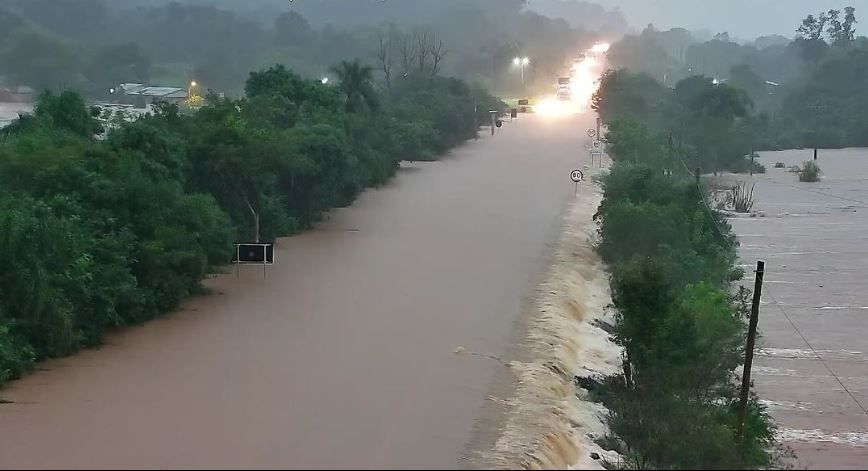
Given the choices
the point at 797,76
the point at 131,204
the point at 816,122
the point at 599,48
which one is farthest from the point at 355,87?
the point at 599,48

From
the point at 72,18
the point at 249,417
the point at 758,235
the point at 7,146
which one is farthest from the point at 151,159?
the point at 72,18

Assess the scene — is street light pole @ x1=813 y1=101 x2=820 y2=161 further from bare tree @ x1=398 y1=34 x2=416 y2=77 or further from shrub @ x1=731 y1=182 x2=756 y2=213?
bare tree @ x1=398 y1=34 x2=416 y2=77

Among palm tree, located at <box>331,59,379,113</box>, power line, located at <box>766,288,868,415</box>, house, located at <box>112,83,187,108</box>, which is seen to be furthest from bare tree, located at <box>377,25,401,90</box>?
power line, located at <box>766,288,868,415</box>

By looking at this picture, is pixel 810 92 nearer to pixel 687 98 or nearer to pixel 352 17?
pixel 687 98

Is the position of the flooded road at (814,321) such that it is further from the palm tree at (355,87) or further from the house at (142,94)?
the house at (142,94)

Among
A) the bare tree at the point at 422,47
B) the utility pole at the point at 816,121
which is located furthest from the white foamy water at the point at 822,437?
the utility pole at the point at 816,121
